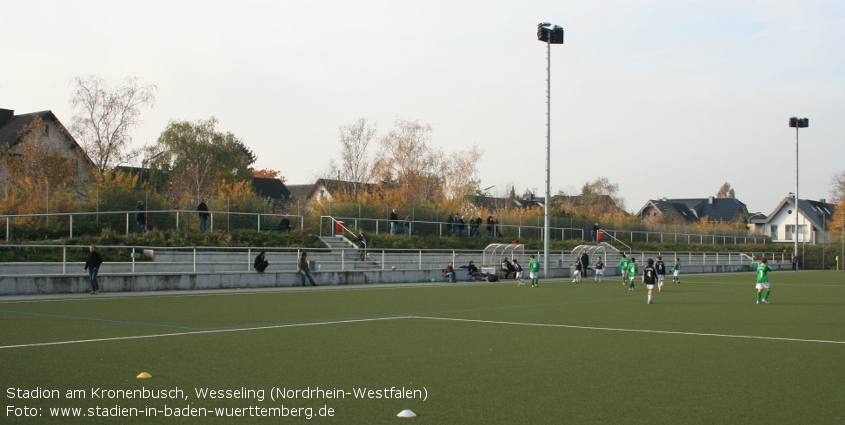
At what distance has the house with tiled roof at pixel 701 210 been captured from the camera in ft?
404

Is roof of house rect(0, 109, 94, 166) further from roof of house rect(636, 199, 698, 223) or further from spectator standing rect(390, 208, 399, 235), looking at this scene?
roof of house rect(636, 199, 698, 223)

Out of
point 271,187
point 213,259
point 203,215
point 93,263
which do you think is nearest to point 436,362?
point 93,263

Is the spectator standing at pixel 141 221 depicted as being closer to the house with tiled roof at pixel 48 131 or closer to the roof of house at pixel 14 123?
the house with tiled roof at pixel 48 131

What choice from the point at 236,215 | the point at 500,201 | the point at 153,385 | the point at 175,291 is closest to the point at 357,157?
the point at 236,215

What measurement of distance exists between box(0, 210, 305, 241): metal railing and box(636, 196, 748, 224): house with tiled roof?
9048cm

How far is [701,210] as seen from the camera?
132m

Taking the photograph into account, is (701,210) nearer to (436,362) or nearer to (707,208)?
(707,208)

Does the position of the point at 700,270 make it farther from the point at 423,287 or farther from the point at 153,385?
the point at 153,385

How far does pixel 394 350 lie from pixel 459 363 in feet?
5.16

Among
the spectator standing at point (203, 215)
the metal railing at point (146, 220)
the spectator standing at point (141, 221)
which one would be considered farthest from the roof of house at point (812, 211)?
the spectator standing at point (141, 221)

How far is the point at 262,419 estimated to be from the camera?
23.7 ft

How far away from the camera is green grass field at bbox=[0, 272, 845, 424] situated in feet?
25.2

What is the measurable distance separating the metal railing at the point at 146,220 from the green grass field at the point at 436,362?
1532 centimetres

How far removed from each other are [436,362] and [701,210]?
131 m
